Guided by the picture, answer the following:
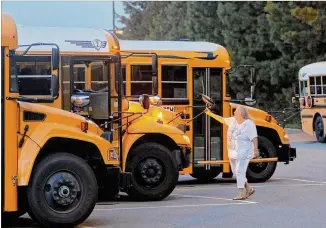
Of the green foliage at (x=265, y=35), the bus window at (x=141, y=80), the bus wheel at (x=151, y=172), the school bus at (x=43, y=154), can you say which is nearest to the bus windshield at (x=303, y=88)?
the green foliage at (x=265, y=35)

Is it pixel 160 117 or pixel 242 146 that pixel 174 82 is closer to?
pixel 160 117

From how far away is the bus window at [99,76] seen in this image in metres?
12.3

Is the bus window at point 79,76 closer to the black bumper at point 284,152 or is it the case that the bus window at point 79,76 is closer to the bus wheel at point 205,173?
the bus wheel at point 205,173

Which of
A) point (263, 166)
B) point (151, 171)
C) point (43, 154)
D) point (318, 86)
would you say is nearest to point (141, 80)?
point (151, 171)

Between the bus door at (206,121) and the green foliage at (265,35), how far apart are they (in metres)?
17.6

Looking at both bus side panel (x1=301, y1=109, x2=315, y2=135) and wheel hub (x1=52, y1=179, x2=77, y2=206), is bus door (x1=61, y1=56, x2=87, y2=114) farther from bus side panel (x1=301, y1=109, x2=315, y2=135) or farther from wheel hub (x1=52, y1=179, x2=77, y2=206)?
bus side panel (x1=301, y1=109, x2=315, y2=135)

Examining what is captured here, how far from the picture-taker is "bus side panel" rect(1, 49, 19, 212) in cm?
877

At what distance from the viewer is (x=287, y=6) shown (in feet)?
114

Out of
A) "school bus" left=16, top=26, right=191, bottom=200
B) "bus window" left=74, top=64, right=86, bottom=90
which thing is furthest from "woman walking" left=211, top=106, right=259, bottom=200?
"bus window" left=74, top=64, right=86, bottom=90

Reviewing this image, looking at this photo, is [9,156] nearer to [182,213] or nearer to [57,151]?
[57,151]

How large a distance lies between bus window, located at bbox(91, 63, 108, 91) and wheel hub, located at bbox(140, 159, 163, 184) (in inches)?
55.4

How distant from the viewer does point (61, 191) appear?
9422 mm

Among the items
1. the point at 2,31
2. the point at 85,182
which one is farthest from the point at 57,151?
the point at 2,31

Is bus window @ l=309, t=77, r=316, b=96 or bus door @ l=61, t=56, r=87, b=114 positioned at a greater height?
bus window @ l=309, t=77, r=316, b=96
